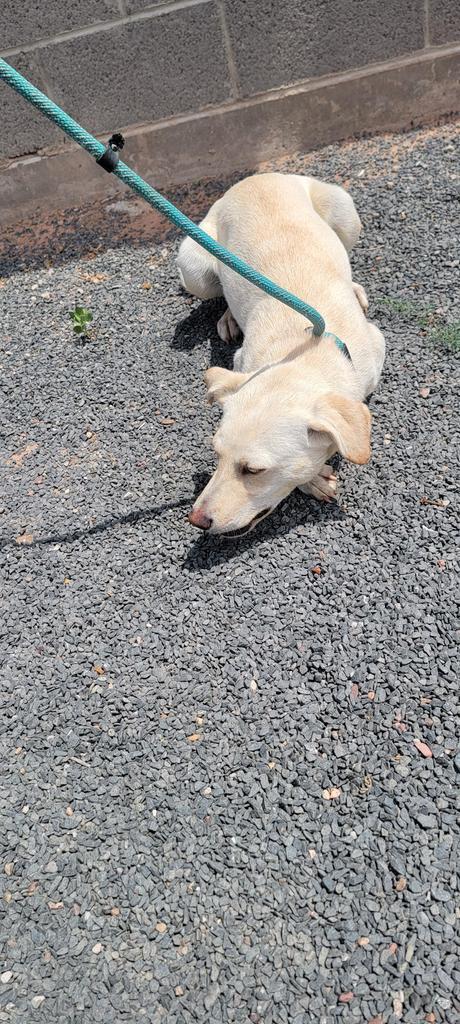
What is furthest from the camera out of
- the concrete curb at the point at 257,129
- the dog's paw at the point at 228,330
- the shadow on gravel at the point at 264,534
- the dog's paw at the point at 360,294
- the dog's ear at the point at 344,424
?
the concrete curb at the point at 257,129

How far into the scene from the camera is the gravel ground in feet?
7.80

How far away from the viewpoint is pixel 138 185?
112 inches

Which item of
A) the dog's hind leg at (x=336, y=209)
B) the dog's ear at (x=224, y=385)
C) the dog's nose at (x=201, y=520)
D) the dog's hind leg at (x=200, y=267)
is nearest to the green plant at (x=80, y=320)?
the dog's hind leg at (x=200, y=267)

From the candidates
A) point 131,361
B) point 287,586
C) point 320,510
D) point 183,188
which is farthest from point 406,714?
Answer: point 183,188

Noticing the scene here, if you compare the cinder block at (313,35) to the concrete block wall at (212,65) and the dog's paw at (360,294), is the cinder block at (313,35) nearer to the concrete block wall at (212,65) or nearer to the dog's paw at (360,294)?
the concrete block wall at (212,65)

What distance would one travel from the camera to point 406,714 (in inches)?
113

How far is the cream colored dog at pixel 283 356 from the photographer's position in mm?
3252

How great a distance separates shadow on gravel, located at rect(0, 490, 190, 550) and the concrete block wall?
4077 millimetres

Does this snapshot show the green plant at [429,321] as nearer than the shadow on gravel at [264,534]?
No

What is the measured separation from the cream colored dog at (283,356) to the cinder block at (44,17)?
224 cm

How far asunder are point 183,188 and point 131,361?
8.36ft

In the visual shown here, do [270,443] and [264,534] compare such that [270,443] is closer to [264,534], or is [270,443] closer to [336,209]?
[264,534]

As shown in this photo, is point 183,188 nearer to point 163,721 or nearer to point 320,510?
point 320,510

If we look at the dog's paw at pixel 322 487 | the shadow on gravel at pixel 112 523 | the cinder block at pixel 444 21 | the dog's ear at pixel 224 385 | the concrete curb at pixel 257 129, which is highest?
the cinder block at pixel 444 21
